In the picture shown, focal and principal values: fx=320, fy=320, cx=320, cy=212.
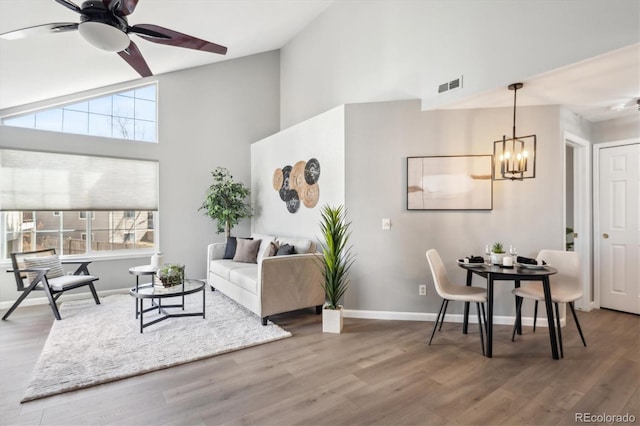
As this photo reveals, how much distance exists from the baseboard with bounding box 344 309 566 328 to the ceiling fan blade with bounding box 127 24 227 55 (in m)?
3.16

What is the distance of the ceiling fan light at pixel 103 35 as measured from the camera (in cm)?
210

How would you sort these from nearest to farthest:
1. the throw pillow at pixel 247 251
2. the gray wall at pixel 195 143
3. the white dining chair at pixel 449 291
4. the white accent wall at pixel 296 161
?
the white dining chair at pixel 449 291, the white accent wall at pixel 296 161, the throw pillow at pixel 247 251, the gray wall at pixel 195 143

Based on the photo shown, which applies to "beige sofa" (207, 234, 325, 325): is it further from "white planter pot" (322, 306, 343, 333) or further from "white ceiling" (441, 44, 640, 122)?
"white ceiling" (441, 44, 640, 122)

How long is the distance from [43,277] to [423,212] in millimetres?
4453

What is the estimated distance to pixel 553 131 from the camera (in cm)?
352

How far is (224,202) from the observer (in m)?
5.29

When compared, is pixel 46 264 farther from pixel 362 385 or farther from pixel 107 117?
pixel 362 385

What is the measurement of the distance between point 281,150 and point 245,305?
2.57 m

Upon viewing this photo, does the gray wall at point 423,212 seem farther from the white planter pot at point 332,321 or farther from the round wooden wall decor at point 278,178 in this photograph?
the round wooden wall decor at point 278,178

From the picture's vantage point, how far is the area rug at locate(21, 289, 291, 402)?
245cm

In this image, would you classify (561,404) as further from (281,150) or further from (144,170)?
(144,170)

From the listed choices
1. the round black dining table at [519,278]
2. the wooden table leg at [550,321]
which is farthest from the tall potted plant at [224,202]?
the wooden table leg at [550,321]

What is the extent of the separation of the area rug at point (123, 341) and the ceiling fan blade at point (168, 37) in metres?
2.63

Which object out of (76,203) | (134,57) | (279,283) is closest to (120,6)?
(134,57)
